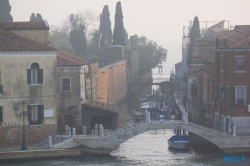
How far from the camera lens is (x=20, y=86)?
141 ft

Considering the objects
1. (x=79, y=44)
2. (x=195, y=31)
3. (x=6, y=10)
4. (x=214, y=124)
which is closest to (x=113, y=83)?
(x=195, y=31)

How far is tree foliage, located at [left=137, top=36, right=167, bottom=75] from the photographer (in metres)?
125

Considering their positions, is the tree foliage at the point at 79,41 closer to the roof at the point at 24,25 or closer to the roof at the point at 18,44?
the roof at the point at 24,25

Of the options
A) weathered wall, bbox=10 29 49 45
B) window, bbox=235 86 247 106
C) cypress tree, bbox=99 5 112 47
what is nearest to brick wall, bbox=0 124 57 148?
weathered wall, bbox=10 29 49 45

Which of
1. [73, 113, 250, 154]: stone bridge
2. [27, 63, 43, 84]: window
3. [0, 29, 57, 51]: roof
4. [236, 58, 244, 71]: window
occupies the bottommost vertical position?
[73, 113, 250, 154]: stone bridge

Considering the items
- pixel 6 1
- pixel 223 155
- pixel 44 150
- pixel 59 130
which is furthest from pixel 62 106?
pixel 6 1

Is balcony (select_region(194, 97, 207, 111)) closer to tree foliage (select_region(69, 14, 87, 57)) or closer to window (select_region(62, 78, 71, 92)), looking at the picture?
window (select_region(62, 78, 71, 92))

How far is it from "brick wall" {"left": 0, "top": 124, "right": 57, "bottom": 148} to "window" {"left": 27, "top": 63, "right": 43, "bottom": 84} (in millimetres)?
2431

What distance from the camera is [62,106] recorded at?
47219 millimetres

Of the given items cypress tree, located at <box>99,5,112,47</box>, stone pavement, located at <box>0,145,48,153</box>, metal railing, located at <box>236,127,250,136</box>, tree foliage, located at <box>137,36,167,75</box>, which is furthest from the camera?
tree foliage, located at <box>137,36,167,75</box>

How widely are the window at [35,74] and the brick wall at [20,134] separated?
2.43 metres

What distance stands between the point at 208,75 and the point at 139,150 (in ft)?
28.4

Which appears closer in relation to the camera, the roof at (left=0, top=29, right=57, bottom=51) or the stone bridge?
the stone bridge

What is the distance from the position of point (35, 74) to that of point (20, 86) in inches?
40.7
